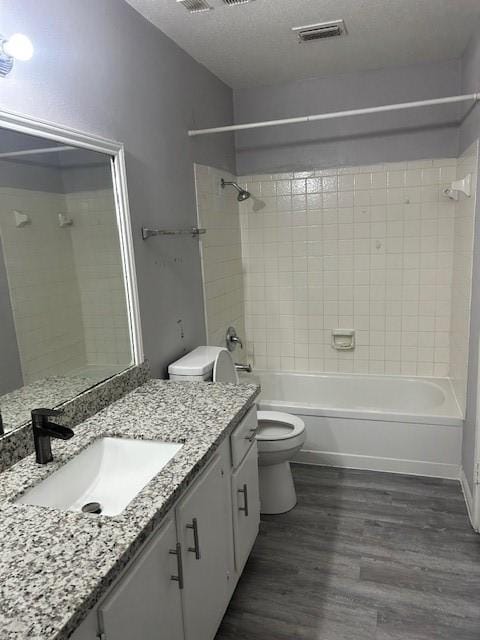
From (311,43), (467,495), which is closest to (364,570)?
(467,495)

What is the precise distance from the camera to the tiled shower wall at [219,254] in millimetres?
2998

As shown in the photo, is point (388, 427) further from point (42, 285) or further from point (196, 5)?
point (196, 5)

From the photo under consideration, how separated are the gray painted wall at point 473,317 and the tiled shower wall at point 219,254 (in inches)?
60.4

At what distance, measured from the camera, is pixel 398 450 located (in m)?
2.98

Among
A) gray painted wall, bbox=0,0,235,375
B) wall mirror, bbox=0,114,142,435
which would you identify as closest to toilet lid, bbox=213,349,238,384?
gray painted wall, bbox=0,0,235,375

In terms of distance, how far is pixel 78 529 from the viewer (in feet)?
3.66

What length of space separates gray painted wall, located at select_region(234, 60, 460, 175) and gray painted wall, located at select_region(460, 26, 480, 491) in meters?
0.39

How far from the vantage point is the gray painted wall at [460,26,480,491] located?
2445mm

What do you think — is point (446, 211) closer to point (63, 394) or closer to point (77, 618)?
point (63, 394)

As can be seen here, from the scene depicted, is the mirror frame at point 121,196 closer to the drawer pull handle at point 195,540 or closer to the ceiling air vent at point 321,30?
the drawer pull handle at point 195,540

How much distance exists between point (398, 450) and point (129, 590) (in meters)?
2.27

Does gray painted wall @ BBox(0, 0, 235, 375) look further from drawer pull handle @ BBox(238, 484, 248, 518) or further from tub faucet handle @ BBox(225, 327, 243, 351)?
drawer pull handle @ BBox(238, 484, 248, 518)

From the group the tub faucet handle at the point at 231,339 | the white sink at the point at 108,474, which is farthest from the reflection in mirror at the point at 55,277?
the tub faucet handle at the point at 231,339

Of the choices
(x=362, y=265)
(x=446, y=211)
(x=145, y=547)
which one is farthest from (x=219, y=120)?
(x=145, y=547)
